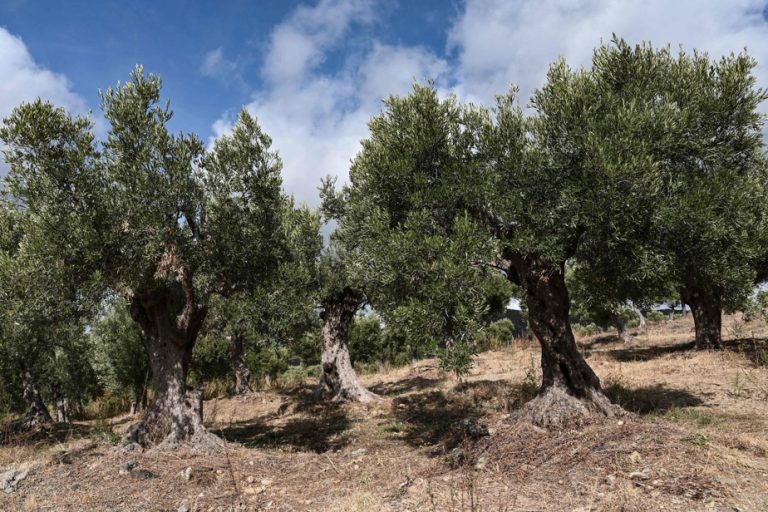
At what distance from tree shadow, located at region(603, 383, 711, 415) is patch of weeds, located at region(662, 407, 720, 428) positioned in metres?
0.37

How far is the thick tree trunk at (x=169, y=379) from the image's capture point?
13.3m

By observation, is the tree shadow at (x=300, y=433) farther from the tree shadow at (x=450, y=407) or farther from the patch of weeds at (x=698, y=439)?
the patch of weeds at (x=698, y=439)

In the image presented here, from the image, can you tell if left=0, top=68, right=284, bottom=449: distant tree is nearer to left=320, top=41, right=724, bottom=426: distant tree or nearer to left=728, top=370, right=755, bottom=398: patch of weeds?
left=320, top=41, right=724, bottom=426: distant tree

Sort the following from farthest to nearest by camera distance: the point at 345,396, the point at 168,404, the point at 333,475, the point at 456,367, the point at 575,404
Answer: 1. the point at 345,396
2. the point at 168,404
3. the point at 575,404
4. the point at 333,475
5. the point at 456,367

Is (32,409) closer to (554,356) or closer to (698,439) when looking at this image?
(554,356)

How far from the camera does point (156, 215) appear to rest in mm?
11602

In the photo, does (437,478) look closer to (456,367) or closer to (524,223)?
(456,367)

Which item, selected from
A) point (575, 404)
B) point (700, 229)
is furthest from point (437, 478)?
point (700, 229)

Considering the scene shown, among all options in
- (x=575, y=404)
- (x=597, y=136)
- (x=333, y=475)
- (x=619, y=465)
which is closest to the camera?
(x=619, y=465)

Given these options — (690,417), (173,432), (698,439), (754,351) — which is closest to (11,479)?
(173,432)

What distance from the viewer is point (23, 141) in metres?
11.3

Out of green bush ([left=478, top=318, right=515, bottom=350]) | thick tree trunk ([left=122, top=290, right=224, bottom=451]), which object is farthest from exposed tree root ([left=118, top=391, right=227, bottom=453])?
green bush ([left=478, top=318, right=515, bottom=350])

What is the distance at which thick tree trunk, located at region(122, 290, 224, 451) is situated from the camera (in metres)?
13.3

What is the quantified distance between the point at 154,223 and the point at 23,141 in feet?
11.7
